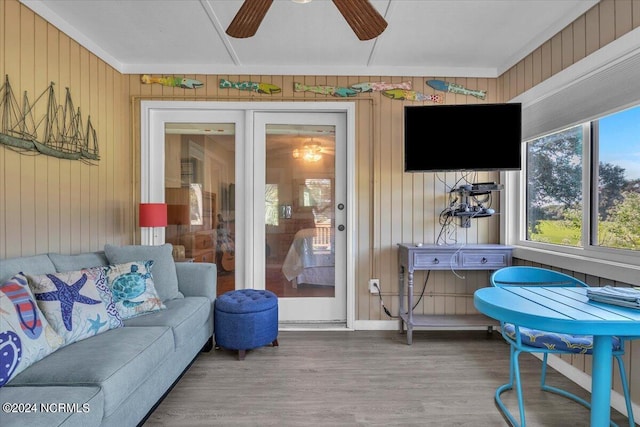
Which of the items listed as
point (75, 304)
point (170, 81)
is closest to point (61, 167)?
point (75, 304)

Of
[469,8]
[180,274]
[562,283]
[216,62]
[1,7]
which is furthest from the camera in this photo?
[216,62]

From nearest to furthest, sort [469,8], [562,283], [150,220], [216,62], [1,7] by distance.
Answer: [1,7], [562,283], [469,8], [150,220], [216,62]

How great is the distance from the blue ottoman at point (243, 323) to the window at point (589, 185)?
91.9 inches

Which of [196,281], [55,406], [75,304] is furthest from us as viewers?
[196,281]

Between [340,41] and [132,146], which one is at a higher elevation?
[340,41]

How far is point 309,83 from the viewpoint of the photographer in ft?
10.3

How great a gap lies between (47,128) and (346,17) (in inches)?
84.0

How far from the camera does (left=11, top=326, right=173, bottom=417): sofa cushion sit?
1.29m

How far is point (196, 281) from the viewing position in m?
2.56

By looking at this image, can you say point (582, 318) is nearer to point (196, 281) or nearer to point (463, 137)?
point (463, 137)

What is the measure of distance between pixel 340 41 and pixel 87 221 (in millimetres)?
2518

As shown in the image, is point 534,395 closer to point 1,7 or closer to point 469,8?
point 469,8

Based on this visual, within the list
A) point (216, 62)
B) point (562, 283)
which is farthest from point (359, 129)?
point (562, 283)

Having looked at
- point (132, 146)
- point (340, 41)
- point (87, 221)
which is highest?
point (340, 41)
